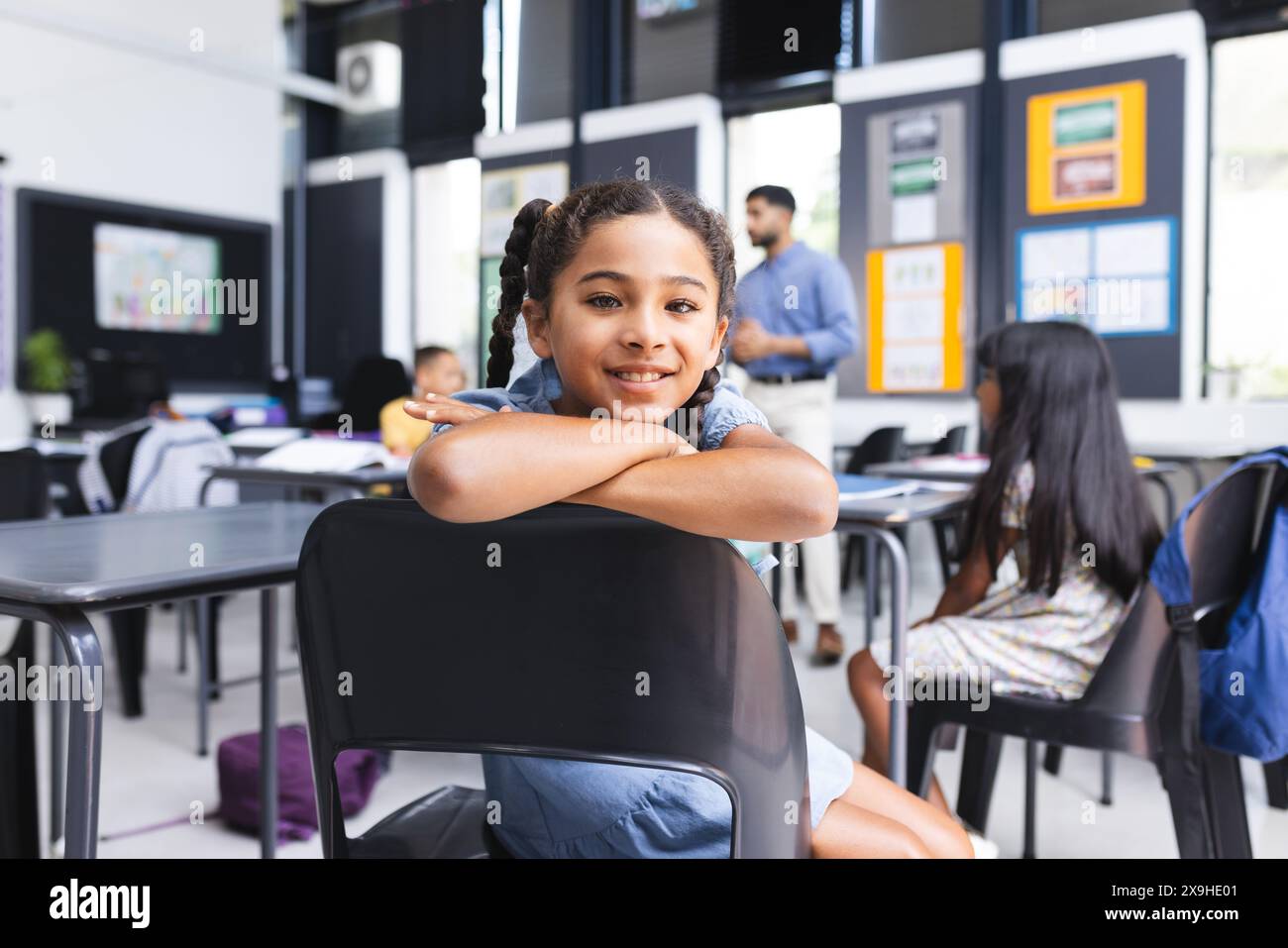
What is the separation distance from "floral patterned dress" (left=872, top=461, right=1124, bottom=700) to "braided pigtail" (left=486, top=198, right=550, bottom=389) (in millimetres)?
968

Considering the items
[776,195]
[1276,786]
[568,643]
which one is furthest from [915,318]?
[568,643]

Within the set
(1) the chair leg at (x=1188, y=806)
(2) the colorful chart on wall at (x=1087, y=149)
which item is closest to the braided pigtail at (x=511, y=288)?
(1) the chair leg at (x=1188, y=806)

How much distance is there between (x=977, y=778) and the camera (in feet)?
6.29

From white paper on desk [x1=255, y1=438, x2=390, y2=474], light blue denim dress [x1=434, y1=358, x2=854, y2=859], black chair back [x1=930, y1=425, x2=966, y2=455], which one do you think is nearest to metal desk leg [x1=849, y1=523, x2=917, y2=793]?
light blue denim dress [x1=434, y1=358, x2=854, y2=859]

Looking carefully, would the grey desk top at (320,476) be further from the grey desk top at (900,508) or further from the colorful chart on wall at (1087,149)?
the colorful chart on wall at (1087,149)

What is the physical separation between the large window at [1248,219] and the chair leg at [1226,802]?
149 inches

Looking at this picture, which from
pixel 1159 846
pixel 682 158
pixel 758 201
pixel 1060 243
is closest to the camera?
pixel 1159 846

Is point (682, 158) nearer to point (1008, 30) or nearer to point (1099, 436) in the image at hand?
point (1008, 30)

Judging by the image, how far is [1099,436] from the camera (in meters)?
1.77

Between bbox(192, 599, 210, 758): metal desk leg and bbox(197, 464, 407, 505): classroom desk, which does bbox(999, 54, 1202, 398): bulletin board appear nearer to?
bbox(197, 464, 407, 505): classroom desk

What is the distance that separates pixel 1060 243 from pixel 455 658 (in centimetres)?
503

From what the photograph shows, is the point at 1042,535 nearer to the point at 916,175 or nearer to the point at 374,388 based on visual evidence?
the point at 374,388

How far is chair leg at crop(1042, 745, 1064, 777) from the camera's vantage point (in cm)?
253

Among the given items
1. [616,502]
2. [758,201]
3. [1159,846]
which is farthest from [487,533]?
[758,201]
